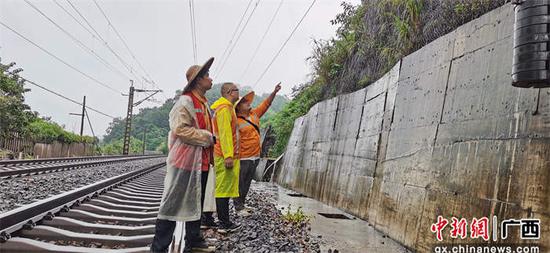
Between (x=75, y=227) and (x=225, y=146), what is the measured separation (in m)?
1.75

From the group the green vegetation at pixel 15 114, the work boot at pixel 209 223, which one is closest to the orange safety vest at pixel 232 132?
the work boot at pixel 209 223

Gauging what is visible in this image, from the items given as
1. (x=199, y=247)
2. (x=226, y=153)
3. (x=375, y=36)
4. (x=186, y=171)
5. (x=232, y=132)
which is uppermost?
(x=375, y=36)

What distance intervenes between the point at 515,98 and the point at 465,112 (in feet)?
2.17

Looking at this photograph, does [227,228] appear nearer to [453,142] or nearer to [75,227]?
[75,227]

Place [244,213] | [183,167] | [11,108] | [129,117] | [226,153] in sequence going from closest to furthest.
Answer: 1. [183,167]
2. [226,153]
3. [244,213]
4. [11,108]
5. [129,117]

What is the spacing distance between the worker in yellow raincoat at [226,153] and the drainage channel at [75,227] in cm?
83

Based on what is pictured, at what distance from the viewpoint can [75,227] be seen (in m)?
3.76

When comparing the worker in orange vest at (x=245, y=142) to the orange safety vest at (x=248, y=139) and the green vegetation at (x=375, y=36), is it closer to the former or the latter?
the orange safety vest at (x=248, y=139)

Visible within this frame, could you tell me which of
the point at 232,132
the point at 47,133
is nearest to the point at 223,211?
the point at 232,132

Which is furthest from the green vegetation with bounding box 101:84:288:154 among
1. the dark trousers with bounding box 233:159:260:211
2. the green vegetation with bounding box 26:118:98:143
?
the dark trousers with bounding box 233:159:260:211

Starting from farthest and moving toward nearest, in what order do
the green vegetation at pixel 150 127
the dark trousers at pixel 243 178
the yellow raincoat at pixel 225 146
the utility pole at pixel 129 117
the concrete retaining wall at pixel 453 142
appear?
the green vegetation at pixel 150 127, the utility pole at pixel 129 117, the dark trousers at pixel 243 178, the yellow raincoat at pixel 225 146, the concrete retaining wall at pixel 453 142

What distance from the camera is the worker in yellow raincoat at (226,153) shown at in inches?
177

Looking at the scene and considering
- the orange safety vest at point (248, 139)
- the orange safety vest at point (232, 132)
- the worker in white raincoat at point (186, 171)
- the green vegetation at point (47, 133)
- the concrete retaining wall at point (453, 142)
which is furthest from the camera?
the green vegetation at point (47, 133)

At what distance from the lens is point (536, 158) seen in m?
2.77
